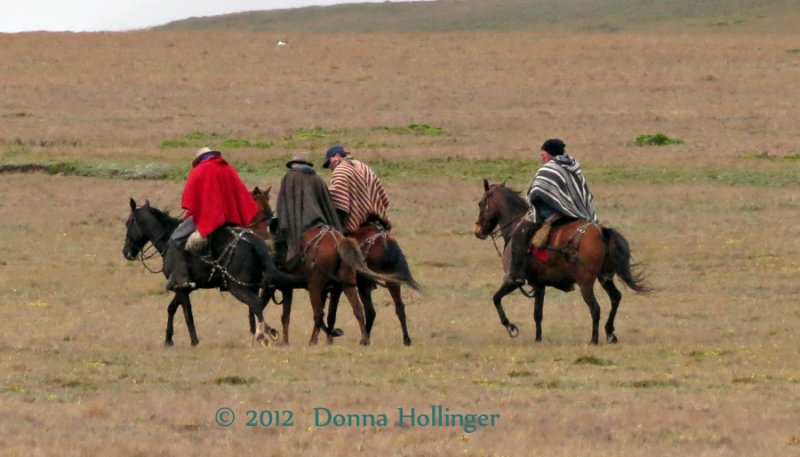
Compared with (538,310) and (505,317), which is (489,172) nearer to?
(505,317)

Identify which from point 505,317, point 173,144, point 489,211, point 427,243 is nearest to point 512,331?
point 505,317

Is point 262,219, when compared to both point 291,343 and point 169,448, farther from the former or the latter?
point 169,448

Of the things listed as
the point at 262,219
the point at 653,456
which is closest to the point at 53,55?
the point at 262,219

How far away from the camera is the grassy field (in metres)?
11.3

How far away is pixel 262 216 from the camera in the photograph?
1700cm

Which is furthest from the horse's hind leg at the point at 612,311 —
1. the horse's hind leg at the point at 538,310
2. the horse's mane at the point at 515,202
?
the horse's mane at the point at 515,202

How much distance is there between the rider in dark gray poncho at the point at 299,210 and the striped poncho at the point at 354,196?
0.22 meters

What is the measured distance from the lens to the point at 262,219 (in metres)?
17.0

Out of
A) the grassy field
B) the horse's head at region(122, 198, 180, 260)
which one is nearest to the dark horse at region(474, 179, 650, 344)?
the grassy field

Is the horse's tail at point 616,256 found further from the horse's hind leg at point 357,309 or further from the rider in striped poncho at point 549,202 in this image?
the horse's hind leg at point 357,309

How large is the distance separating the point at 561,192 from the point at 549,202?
0.15 m

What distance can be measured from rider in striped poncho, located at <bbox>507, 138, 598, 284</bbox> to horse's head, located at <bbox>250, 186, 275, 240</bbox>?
2.56m

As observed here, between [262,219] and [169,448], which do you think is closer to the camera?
[169,448]

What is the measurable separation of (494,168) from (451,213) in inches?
216
